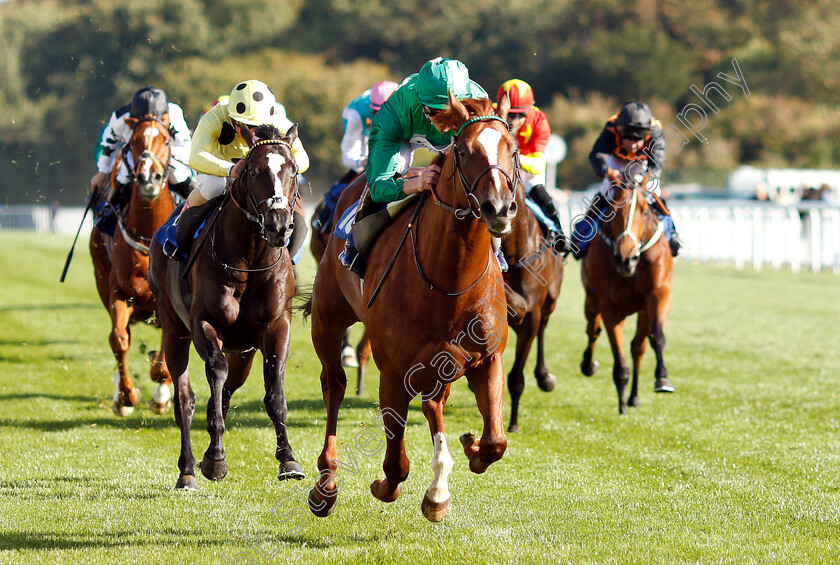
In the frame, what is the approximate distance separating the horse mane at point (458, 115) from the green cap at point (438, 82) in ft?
1.50

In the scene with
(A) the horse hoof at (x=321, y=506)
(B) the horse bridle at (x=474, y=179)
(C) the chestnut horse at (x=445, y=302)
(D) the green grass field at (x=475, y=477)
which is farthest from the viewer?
(A) the horse hoof at (x=321, y=506)

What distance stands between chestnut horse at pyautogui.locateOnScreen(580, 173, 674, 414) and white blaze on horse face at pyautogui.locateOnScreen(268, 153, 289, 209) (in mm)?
3474

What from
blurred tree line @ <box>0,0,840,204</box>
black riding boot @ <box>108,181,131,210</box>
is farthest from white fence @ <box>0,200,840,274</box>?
black riding boot @ <box>108,181,131,210</box>

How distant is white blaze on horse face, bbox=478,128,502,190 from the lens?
12.1ft

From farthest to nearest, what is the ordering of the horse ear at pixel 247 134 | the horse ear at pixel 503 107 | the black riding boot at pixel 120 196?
the black riding boot at pixel 120 196, the horse ear at pixel 247 134, the horse ear at pixel 503 107

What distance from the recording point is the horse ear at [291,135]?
5.45m

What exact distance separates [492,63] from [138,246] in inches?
1506

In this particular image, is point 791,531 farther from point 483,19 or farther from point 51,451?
point 483,19

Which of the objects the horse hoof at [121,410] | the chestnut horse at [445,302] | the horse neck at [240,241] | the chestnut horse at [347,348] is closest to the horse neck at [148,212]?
the horse hoof at [121,410]

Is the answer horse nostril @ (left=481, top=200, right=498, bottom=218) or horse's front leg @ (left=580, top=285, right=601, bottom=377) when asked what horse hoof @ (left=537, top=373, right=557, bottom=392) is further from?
horse nostril @ (left=481, top=200, right=498, bottom=218)

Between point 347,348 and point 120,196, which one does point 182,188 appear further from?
point 347,348

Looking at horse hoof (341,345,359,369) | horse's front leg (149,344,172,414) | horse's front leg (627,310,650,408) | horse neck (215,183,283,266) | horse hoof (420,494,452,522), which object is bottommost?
horse hoof (420,494,452,522)

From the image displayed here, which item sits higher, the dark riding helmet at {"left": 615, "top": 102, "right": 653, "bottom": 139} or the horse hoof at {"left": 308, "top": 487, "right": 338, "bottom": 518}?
the dark riding helmet at {"left": 615, "top": 102, "right": 653, "bottom": 139}

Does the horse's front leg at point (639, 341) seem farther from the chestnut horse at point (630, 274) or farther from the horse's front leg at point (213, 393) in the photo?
the horse's front leg at point (213, 393)
